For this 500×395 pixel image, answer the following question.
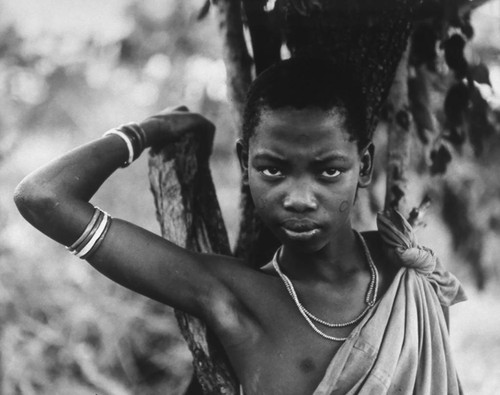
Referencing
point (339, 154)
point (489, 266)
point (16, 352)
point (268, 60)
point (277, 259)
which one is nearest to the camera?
point (339, 154)

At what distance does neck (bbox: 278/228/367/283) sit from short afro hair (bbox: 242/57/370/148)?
0.34 metres

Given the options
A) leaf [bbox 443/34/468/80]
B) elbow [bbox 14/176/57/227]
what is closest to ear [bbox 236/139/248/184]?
elbow [bbox 14/176/57/227]

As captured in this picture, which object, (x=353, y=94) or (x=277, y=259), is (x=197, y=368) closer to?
(x=277, y=259)

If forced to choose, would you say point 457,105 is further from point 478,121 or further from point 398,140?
point 398,140

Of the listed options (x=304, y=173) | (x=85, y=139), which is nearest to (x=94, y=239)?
(x=304, y=173)

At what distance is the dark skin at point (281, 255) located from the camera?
5.93 feet

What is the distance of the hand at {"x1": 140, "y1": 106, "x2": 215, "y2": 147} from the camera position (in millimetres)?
2201

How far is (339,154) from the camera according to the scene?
182 centimetres

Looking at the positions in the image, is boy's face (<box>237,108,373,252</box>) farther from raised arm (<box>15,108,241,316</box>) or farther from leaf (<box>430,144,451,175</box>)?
leaf (<box>430,144,451,175</box>)

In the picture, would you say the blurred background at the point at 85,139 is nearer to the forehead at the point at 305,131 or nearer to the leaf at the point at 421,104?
the leaf at the point at 421,104

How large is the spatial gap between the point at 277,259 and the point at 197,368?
456mm

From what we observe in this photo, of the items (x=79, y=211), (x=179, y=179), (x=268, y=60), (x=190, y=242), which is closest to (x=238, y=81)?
(x=268, y=60)

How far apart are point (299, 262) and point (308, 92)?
1.83 feet

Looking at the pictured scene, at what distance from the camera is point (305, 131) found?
1795mm
